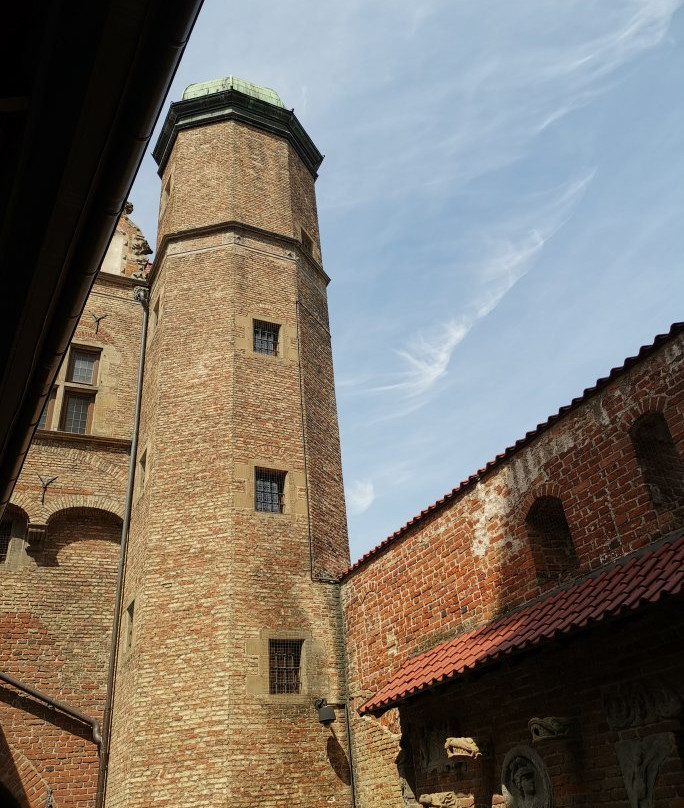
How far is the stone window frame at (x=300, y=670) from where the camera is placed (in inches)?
411

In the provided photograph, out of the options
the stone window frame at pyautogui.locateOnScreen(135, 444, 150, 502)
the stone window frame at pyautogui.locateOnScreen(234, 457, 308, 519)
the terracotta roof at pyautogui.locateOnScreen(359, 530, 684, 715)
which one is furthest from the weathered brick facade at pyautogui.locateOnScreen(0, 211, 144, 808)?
the terracotta roof at pyautogui.locateOnScreen(359, 530, 684, 715)

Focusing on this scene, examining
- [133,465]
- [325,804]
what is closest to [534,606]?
[325,804]

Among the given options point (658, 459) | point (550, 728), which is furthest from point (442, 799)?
point (658, 459)

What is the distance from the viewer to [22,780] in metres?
11.2

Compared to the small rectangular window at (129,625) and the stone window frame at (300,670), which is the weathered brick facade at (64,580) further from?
the stone window frame at (300,670)

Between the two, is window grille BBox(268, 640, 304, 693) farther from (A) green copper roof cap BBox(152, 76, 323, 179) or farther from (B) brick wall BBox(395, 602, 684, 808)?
(A) green copper roof cap BBox(152, 76, 323, 179)

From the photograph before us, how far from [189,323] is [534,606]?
9247 millimetres

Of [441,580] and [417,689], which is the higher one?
[441,580]

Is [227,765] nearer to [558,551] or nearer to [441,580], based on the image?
[441,580]

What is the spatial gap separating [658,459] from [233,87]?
49.0 feet

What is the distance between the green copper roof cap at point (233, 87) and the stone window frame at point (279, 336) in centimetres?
692

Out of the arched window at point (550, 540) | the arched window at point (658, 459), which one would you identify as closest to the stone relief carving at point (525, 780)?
the arched window at point (550, 540)

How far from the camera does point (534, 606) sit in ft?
26.0

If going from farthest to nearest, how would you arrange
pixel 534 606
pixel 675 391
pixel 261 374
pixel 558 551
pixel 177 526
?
pixel 261 374 < pixel 177 526 < pixel 558 551 < pixel 534 606 < pixel 675 391
